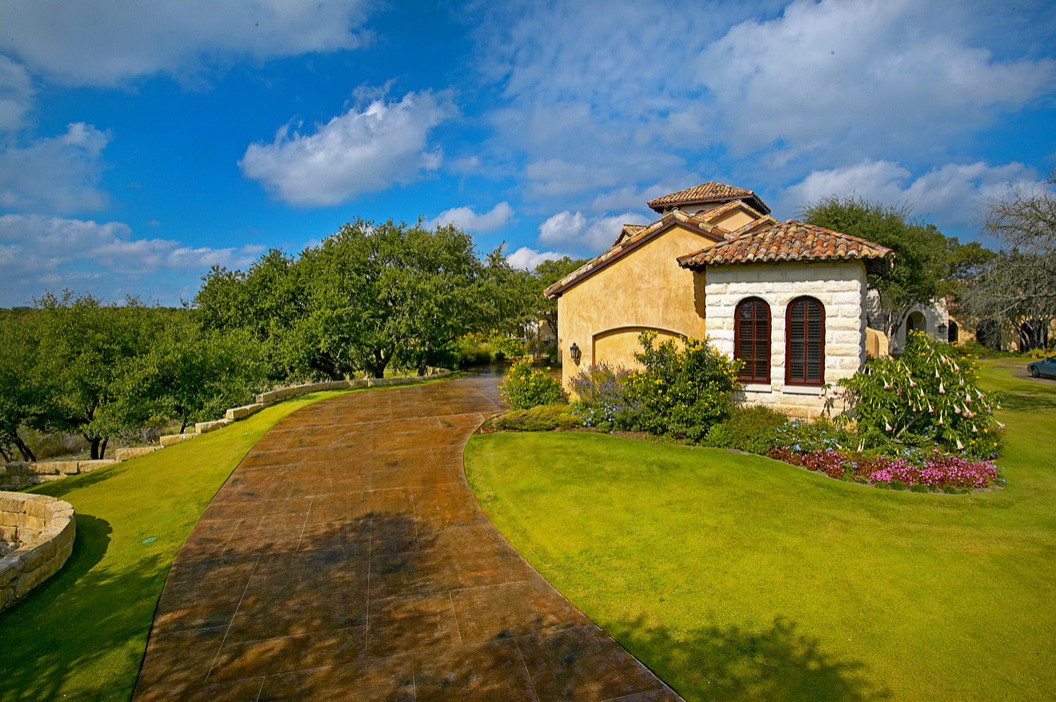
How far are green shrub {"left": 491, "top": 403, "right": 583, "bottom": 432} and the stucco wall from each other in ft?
6.54

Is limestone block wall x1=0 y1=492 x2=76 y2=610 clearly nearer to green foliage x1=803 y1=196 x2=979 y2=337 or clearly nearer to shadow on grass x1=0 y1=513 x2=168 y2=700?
shadow on grass x1=0 y1=513 x2=168 y2=700

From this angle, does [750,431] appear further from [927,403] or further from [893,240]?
[893,240]

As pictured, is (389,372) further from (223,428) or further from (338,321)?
(223,428)

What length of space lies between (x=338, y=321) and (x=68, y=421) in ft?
32.9

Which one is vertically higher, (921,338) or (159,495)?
(921,338)

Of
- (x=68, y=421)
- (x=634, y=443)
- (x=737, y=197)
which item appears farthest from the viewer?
(x=737, y=197)

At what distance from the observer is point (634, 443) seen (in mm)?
11758

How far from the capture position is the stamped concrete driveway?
4.70 metres

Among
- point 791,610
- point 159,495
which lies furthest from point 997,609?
point 159,495

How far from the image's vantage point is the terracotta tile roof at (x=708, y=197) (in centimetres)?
2255

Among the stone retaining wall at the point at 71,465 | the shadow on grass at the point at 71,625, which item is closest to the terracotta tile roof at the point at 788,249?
the shadow on grass at the point at 71,625

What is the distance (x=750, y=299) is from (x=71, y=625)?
42.3ft

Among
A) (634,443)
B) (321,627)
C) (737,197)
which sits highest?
(737,197)

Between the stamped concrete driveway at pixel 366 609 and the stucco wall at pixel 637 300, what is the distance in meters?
6.54
